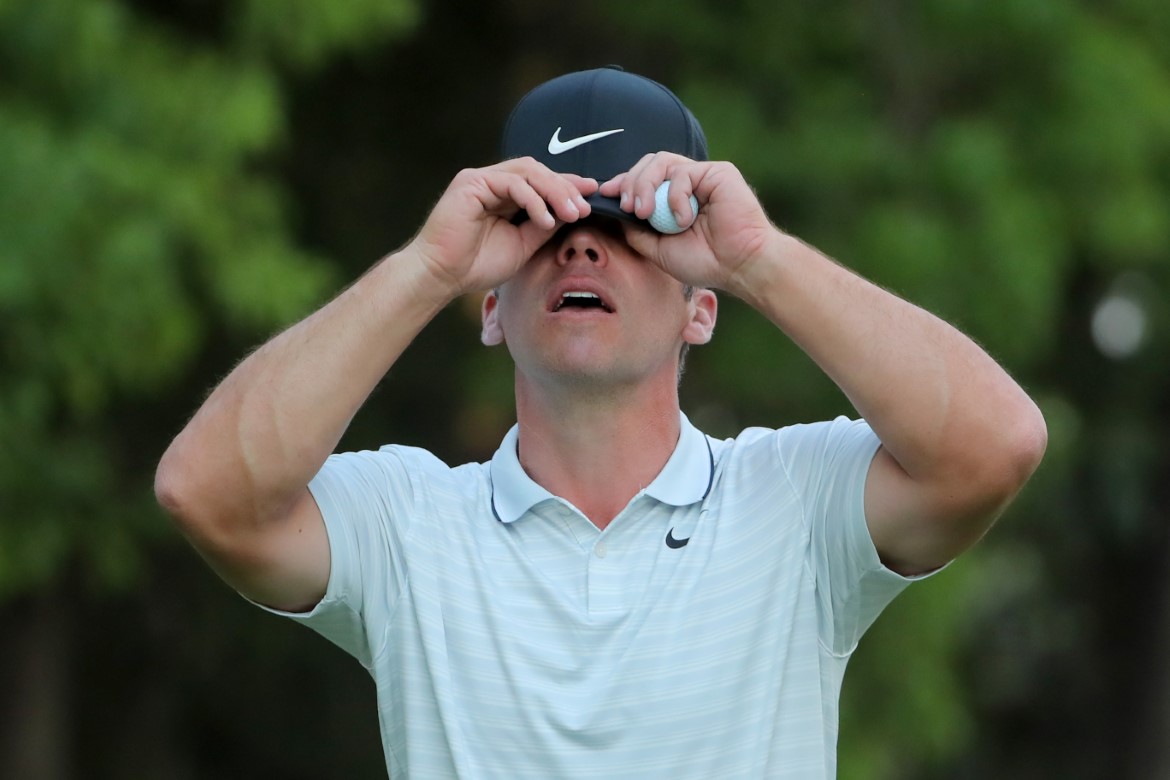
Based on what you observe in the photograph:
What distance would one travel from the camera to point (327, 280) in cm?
806

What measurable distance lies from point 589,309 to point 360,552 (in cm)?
58

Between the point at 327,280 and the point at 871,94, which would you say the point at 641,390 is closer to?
the point at 327,280

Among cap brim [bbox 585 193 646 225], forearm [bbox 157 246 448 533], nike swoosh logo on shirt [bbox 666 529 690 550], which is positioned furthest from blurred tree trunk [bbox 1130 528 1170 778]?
forearm [bbox 157 246 448 533]

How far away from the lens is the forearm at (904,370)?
9.37ft

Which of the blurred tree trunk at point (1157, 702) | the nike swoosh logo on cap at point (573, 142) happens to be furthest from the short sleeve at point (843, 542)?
the blurred tree trunk at point (1157, 702)

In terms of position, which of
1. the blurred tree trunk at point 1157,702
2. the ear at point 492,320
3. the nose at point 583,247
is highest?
the nose at point 583,247

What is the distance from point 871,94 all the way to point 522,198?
7178 millimetres

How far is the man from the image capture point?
9.53 ft

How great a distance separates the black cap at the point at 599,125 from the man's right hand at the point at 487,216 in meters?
0.13

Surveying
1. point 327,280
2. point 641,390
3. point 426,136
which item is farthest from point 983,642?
point 641,390

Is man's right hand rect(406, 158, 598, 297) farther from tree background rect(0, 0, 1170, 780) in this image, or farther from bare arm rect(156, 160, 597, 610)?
tree background rect(0, 0, 1170, 780)

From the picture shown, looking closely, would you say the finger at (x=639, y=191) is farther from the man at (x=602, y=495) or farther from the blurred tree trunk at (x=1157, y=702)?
the blurred tree trunk at (x=1157, y=702)

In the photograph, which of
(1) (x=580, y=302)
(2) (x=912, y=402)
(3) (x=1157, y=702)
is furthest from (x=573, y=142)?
(3) (x=1157, y=702)

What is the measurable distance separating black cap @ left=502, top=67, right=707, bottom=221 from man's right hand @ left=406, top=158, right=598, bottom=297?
0.13 meters
